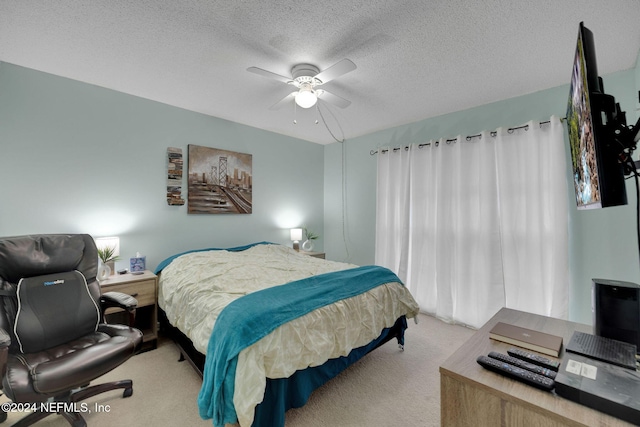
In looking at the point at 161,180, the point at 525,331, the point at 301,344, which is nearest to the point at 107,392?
the point at 301,344

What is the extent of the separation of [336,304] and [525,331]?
3.45 ft

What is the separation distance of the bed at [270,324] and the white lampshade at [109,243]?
48 cm

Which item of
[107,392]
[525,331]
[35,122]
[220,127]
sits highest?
[220,127]

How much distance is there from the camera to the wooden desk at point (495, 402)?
73 cm

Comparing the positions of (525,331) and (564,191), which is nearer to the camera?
(525,331)

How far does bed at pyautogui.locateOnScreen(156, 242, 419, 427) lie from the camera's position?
1396 mm

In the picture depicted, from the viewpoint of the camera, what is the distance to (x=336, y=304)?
186 cm

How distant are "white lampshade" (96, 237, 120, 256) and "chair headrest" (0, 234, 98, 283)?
1.75 ft

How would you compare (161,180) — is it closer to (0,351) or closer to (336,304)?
(0,351)

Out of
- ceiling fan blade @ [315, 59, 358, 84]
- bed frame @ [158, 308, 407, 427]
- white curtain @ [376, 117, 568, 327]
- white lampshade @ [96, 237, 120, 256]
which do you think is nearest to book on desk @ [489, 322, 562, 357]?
bed frame @ [158, 308, 407, 427]

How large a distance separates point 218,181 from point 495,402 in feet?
11.3

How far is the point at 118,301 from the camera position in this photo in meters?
1.96

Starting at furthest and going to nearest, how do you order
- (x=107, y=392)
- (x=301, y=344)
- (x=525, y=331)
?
(x=107, y=392) → (x=301, y=344) → (x=525, y=331)

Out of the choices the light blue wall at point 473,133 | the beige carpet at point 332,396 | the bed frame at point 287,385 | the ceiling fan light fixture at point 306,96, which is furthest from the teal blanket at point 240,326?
the light blue wall at point 473,133
